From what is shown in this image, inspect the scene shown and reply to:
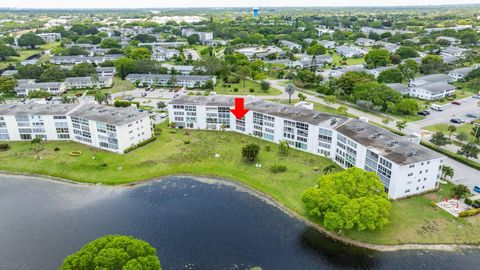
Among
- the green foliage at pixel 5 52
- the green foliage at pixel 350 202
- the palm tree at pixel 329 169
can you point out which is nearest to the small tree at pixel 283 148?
the palm tree at pixel 329 169

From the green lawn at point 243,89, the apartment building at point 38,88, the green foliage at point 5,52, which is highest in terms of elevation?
the green foliage at point 5,52

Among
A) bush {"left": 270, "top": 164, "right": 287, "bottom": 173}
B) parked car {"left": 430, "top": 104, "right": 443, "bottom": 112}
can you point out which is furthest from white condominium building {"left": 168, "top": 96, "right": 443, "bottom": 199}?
parked car {"left": 430, "top": 104, "right": 443, "bottom": 112}

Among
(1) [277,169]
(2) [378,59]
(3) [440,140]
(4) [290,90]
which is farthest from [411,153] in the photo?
(2) [378,59]

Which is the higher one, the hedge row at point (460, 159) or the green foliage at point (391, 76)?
the green foliage at point (391, 76)

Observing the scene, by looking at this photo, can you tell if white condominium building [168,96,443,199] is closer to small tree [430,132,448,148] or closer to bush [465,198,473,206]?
bush [465,198,473,206]

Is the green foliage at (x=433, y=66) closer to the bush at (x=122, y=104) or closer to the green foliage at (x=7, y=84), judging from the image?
the bush at (x=122, y=104)

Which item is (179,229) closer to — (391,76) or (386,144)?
(386,144)
